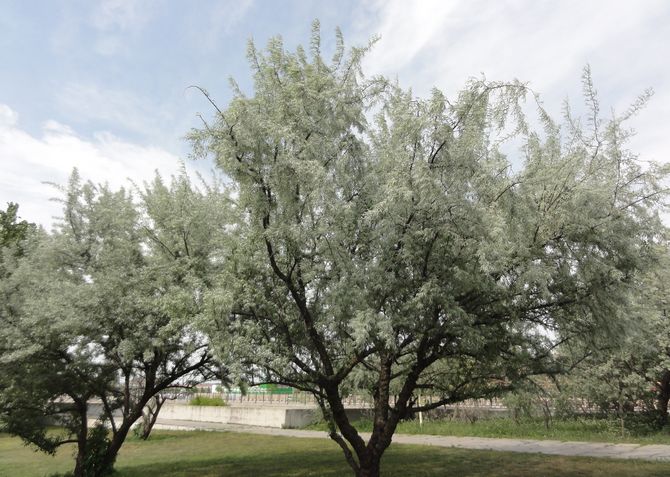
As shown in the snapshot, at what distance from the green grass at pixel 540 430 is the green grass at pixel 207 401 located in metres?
15.3

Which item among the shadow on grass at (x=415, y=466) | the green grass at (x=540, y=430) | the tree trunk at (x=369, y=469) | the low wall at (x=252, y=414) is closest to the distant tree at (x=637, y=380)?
the green grass at (x=540, y=430)

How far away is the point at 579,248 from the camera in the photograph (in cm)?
752

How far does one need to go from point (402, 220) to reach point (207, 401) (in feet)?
115

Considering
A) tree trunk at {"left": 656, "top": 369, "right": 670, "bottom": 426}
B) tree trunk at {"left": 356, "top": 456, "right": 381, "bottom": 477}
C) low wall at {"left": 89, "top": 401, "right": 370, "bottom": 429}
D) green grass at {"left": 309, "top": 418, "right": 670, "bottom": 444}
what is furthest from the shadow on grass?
tree trunk at {"left": 656, "top": 369, "right": 670, "bottom": 426}

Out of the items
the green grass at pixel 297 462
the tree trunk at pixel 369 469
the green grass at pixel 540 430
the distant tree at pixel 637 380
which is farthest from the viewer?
the green grass at pixel 540 430

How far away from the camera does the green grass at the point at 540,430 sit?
58.1 ft

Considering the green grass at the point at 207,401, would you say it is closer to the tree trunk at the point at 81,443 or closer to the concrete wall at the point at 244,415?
the concrete wall at the point at 244,415

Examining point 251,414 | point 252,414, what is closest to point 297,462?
point 252,414

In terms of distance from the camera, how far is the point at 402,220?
24.2 ft

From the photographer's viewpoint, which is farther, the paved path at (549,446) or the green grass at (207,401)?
the green grass at (207,401)

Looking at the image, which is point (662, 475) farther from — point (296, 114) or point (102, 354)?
point (102, 354)

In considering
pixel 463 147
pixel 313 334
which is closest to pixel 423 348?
pixel 313 334

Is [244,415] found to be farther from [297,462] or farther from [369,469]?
[369,469]

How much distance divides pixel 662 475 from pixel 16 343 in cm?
1405
